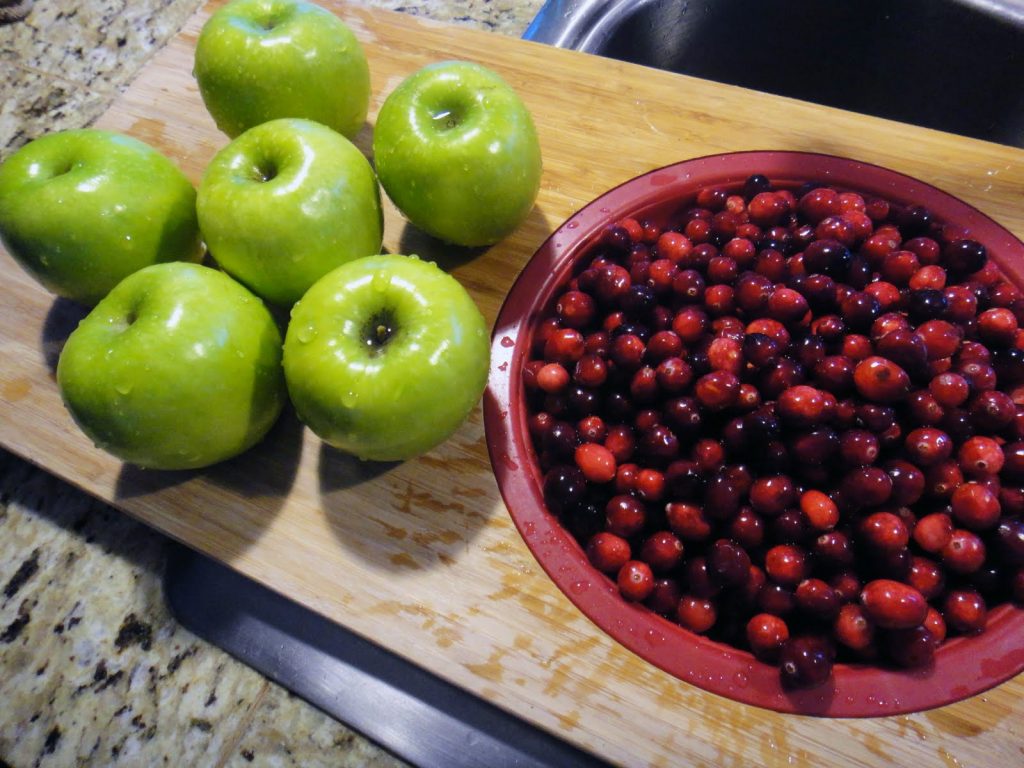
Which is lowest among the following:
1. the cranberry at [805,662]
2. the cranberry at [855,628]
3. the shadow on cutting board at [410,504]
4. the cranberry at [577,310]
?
the shadow on cutting board at [410,504]

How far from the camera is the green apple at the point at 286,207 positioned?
96cm

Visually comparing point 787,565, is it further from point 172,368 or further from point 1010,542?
point 172,368

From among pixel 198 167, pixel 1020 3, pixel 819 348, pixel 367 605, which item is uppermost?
pixel 1020 3

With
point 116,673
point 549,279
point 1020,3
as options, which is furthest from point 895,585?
point 1020,3

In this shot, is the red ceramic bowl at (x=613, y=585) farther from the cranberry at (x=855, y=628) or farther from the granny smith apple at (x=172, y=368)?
the granny smith apple at (x=172, y=368)

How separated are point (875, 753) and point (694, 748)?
0.20 metres

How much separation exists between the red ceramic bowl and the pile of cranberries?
23mm

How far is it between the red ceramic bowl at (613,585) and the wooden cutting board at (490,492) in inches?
0.7

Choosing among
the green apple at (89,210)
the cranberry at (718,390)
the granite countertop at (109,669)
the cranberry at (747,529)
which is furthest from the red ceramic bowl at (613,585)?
the green apple at (89,210)

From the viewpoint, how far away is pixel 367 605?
92 cm

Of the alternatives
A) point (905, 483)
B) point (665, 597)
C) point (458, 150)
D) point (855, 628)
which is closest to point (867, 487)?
point (905, 483)

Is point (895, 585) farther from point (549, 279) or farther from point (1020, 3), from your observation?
point (1020, 3)

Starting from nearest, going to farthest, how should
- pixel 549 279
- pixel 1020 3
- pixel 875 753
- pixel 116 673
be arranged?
pixel 875 753 → pixel 116 673 → pixel 549 279 → pixel 1020 3

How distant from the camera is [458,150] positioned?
3.27 ft
